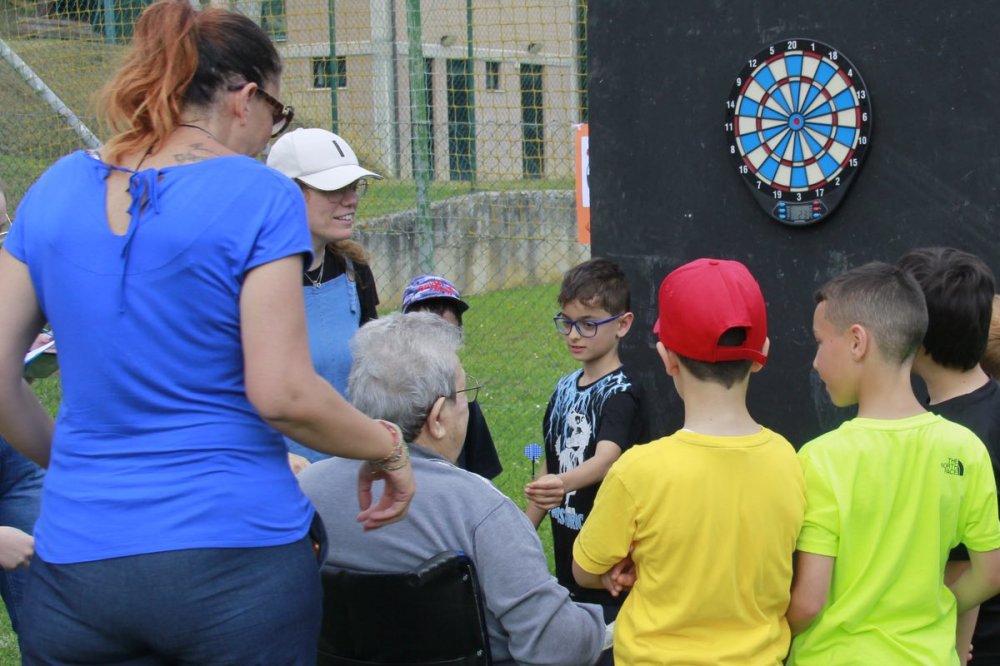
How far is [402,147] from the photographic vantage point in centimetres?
695

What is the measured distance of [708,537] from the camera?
1977mm

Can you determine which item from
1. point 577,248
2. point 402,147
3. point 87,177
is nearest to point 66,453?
point 87,177

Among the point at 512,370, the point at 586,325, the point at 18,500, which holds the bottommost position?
the point at 512,370

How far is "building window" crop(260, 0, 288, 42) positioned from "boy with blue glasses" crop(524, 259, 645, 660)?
4.17 metres

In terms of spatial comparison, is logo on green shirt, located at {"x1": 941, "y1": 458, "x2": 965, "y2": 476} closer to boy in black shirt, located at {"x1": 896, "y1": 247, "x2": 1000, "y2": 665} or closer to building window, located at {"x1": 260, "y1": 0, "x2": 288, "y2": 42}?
boy in black shirt, located at {"x1": 896, "y1": 247, "x2": 1000, "y2": 665}

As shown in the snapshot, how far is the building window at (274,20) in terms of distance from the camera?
6.82 metres

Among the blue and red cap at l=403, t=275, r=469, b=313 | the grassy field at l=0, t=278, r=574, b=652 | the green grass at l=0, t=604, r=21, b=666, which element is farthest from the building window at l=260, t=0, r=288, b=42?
the green grass at l=0, t=604, r=21, b=666

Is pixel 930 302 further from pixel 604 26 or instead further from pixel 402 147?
pixel 402 147

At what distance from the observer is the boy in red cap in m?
1.98

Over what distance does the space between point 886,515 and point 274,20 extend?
5.93 metres

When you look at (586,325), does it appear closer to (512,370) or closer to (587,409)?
(587,409)

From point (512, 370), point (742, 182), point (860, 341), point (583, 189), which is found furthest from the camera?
point (512, 370)

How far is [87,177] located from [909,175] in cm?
295

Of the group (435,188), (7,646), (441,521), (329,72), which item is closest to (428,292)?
(441,521)
